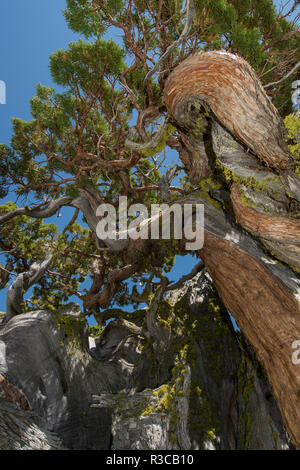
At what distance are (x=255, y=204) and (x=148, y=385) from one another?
4.22m

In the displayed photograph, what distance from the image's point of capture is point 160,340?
20.7ft

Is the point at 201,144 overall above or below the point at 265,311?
above

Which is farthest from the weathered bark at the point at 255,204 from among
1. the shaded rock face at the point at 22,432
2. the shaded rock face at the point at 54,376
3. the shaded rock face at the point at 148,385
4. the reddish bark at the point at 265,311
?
the shaded rock face at the point at 22,432

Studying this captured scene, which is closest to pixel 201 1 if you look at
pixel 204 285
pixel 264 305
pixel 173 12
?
pixel 173 12

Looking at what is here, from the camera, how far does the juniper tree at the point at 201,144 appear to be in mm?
4117

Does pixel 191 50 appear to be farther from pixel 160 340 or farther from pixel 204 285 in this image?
pixel 160 340

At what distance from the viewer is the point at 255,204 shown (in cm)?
433

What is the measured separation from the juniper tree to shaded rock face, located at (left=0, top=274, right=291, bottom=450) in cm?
94

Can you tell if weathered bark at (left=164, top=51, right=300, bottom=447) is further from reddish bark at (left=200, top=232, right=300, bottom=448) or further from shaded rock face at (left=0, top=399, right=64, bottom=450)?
shaded rock face at (left=0, top=399, right=64, bottom=450)

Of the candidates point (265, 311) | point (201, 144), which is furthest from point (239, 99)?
point (265, 311)

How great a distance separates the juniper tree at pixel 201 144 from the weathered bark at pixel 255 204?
17 mm

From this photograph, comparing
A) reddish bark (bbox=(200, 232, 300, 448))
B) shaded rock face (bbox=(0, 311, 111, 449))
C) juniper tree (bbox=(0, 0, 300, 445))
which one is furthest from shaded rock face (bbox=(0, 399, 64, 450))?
reddish bark (bbox=(200, 232, 300, 448))

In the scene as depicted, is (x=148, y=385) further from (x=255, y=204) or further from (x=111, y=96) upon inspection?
(x=111, y=96)

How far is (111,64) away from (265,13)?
3212 millimetres
